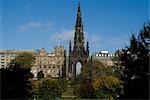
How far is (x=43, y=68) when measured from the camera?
611 feet

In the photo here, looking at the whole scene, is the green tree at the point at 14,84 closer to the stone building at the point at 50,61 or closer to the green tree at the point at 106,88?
the green tree at the point at 106,88

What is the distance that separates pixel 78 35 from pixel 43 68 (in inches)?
1117

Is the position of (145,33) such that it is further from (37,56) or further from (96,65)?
(37,56)

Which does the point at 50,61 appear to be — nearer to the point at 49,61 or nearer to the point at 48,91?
the point at 49,61

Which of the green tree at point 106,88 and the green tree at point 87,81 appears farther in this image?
the green tree at point 87,81

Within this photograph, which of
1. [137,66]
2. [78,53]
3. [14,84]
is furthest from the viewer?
[78,53]

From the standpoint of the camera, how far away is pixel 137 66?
2809 centimetres

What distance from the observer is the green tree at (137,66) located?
27156 mm

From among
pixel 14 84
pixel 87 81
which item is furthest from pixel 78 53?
pixel 14 84

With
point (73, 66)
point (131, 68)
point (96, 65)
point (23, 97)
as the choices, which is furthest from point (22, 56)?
point (131, 68)

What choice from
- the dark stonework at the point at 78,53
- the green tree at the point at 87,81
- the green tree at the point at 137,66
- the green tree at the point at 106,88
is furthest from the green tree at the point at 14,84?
the dark stonework at the point at 78,53

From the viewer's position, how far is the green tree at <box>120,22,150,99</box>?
27156 mm

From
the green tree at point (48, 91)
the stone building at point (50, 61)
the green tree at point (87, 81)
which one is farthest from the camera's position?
the stone building at point (50, 61)

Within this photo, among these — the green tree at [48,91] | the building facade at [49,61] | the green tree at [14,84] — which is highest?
the building facade at [49,61]
